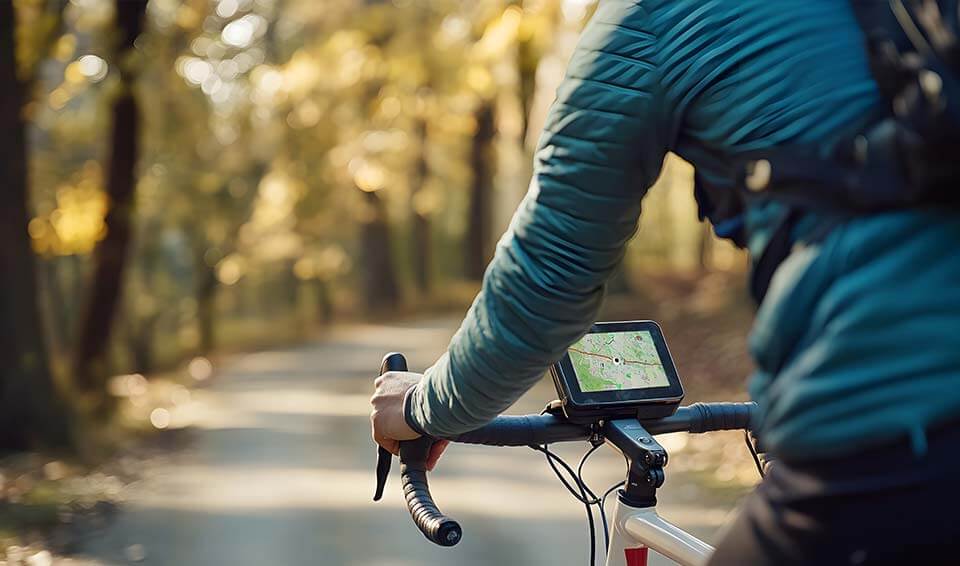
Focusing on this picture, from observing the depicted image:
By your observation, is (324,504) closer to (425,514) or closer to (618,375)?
(618,375)

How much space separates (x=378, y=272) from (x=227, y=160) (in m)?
7.03

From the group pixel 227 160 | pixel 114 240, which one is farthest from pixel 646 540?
pixel 227 160

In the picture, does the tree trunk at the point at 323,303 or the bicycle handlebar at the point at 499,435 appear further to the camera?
the tree trunk at the point at 323,303

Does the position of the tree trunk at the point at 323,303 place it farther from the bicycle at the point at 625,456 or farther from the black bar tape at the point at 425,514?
the black bar tape at the point at 425,514

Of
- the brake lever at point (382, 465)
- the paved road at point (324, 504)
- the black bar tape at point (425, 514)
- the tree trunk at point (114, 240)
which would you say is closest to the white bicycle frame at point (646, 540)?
the black bar tape at point (425, 514)

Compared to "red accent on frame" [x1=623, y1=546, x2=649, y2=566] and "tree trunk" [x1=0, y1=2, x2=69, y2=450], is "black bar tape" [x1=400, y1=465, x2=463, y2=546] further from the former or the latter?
"tree trunk" [x1=0, y1=2, x2=69, y2=450]

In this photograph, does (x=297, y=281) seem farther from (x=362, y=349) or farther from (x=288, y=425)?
Result: (x=288, y=425)

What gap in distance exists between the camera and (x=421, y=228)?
36.7 meters

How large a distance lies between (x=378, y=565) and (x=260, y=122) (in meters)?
21.0

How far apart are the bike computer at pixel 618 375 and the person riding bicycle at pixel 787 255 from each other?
68cm

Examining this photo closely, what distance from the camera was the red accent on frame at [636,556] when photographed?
8.02 ft

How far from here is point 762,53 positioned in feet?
4.61

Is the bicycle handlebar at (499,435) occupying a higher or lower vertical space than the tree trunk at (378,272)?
higher

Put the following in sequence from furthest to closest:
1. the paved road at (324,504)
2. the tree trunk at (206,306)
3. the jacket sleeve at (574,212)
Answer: the tree trunk at (206,306), the paved road at (324,504), the jacket sleeve at (574,212)
